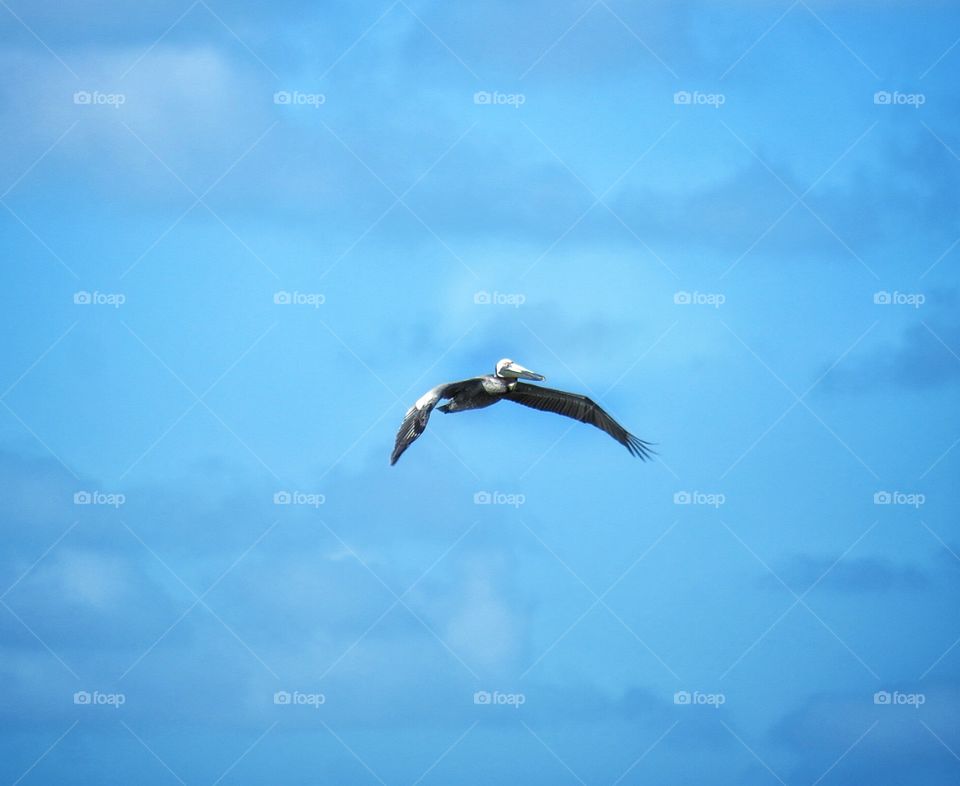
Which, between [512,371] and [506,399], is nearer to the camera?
[512,371]

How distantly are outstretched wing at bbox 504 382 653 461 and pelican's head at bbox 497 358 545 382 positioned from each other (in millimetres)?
1304

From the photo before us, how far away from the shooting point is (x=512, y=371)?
3244cm

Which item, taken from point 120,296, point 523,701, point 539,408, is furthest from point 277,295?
point 523,701

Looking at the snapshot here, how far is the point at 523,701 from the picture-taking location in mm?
41656

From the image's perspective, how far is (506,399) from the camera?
112 feet

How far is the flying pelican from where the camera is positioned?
104 feet

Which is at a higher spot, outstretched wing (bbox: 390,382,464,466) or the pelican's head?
the pelican's head

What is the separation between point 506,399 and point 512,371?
1728 millimetres

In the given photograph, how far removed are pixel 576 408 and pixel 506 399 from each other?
1356 millimetres

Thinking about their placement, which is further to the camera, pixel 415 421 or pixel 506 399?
pixel 506 399

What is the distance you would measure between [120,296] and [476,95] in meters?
9.12

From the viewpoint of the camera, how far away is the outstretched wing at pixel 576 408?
34.1 meters

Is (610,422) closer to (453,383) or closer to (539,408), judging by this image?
(539,408)

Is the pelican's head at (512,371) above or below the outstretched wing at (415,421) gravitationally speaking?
above
